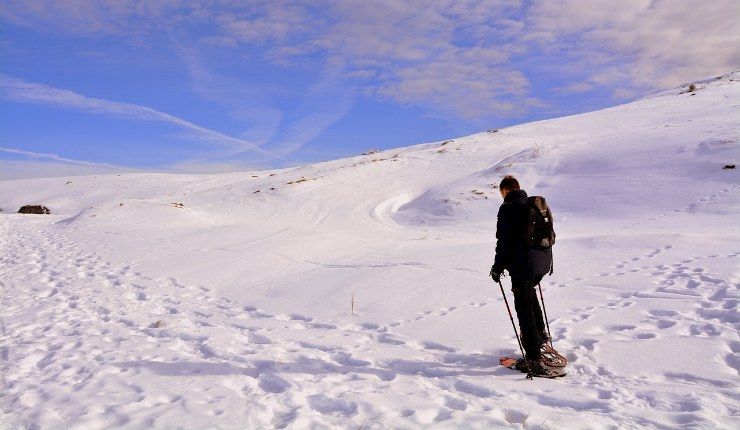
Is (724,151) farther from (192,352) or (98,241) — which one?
(98,241)

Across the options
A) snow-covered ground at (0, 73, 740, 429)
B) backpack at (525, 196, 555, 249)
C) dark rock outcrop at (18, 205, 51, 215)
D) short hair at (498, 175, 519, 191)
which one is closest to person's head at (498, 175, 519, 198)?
short hair at (498, 175, 519, 191)

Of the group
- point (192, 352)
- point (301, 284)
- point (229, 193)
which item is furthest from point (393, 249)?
point (229, 193)

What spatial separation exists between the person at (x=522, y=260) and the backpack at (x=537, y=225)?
36mm

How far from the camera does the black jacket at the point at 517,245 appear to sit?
4762 mm

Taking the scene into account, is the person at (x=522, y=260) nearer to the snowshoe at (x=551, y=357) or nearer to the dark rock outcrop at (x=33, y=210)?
the snowshoe at (x=551, y=357)

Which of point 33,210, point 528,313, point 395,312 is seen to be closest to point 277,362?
point 395,312

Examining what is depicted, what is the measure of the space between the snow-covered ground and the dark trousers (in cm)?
37

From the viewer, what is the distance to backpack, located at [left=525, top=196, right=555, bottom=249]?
4.73 m

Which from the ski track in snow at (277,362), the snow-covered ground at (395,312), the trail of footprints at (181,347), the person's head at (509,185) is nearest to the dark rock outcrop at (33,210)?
the snow-covered ground at (395,312)

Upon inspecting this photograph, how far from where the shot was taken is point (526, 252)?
4.80 metres

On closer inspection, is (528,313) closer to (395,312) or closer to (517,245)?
(517,245)

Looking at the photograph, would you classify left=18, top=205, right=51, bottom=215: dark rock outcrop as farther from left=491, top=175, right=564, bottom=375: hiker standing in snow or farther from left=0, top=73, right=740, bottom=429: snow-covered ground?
left=491, top=175, right=564, bottom=375: hiker standing in snow

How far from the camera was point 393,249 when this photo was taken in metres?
11.6

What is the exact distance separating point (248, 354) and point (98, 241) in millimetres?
12343
